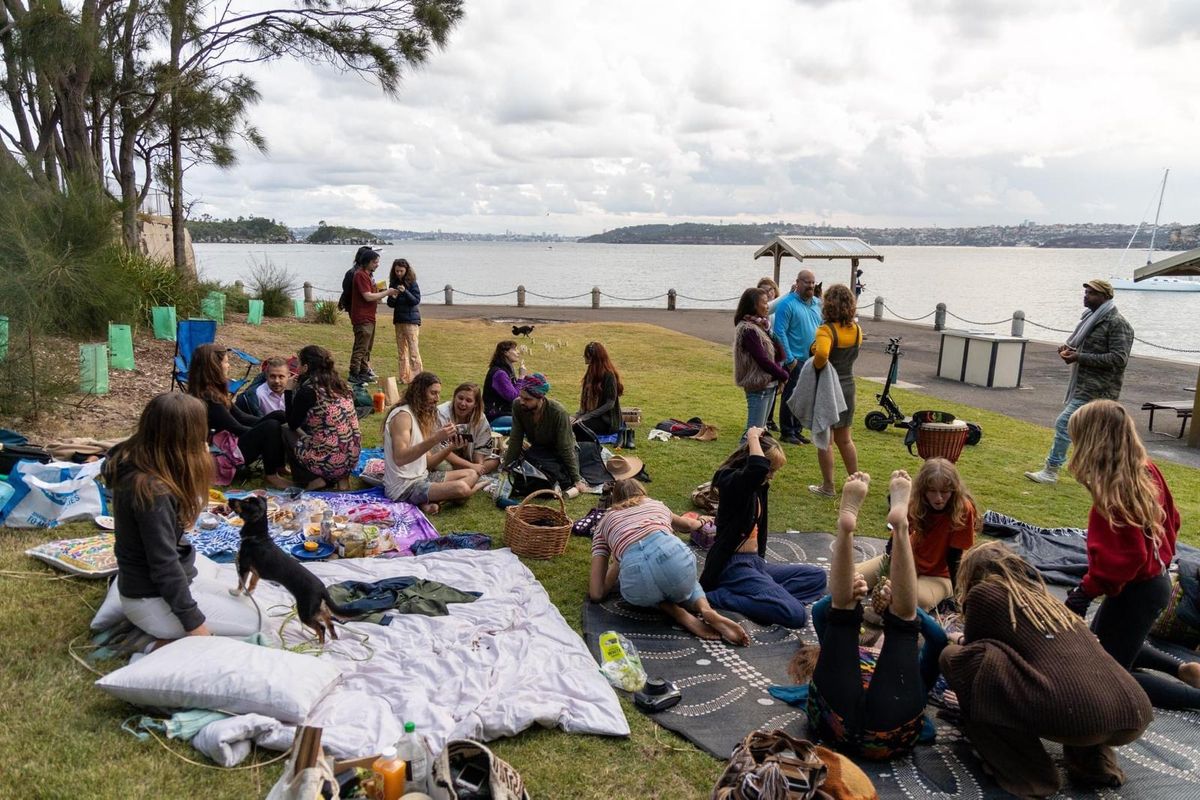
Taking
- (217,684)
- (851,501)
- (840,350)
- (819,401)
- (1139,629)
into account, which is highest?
(840,350)

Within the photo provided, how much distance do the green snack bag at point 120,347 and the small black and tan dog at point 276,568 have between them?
706 centimetres

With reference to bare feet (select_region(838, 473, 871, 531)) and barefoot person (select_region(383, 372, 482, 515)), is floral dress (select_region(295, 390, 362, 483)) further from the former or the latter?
bare feet (select_region(838, 473, 871, 531))

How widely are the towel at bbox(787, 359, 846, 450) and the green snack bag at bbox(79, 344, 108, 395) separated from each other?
277 inches

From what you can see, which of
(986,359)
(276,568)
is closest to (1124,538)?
(276,568)

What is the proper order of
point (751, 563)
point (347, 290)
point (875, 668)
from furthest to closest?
point (347, 290) < point (751, 563) < point (875, 668)

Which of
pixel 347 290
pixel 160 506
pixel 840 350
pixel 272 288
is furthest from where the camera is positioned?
pixel 272 288

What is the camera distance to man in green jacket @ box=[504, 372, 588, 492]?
667 centimetres

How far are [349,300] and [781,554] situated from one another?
23.6ft

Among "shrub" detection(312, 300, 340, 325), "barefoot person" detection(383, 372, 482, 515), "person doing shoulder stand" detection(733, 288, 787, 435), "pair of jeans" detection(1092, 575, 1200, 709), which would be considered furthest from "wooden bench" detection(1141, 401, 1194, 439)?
"shrub" detection(312, 300, 340, 325)

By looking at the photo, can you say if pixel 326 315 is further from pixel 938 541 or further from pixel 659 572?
pixel 938 541

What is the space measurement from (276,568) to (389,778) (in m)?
1.46

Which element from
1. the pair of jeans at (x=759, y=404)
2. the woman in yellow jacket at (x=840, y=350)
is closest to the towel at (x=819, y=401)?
the woman in yellow jacket at (x=840, y=350)

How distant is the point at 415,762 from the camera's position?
114 inches

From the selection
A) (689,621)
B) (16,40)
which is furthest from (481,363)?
(689,621)
